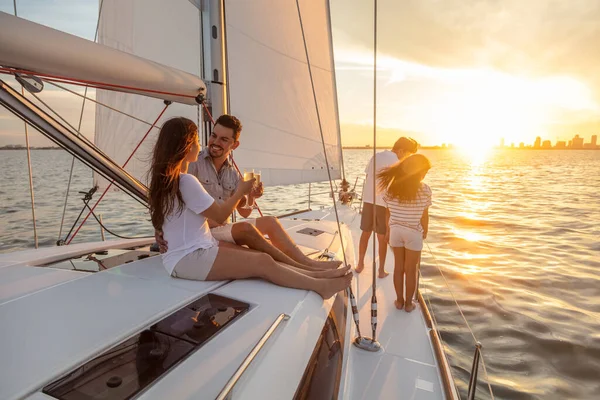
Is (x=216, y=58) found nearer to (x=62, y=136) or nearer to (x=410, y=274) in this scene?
(x=62, y=136)

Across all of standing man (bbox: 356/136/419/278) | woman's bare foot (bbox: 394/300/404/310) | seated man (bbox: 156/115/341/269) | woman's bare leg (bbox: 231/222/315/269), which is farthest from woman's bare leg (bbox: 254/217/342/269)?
standing man (bbox: 356/136/419/278)

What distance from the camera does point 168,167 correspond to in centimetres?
181

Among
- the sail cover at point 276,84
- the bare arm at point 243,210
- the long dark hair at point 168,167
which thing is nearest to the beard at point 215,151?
the bare arm at point 243,210

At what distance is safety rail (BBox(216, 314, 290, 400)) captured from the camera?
3.17 ft

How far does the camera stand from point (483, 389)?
114 inches

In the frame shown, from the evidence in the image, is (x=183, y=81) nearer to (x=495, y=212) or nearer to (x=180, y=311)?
(x=180, y=311)

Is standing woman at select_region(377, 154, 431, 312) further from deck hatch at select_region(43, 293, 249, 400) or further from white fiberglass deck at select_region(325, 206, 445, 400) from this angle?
deck hatch at select_region(43, 293, 249, 400)

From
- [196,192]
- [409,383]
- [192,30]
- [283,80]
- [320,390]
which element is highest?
[192,30]

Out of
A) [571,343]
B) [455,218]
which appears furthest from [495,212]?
[571,343]

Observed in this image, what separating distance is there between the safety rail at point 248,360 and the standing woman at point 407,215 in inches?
64.3

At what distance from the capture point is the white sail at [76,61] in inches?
55.3

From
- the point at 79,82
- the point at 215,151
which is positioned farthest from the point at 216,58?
the point at 79,82

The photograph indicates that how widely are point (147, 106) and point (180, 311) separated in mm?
3105

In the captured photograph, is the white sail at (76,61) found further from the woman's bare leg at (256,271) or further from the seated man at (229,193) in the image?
the woman's bare leg at (256,271)
